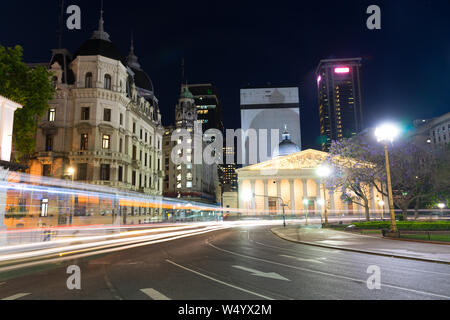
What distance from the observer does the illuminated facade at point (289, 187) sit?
315 ft

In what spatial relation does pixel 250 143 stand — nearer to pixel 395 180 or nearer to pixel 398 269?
pixel 395 180

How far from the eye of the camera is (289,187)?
98.8 metres

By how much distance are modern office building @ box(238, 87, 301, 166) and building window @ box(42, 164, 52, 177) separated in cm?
11521

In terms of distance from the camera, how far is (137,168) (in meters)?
55.4

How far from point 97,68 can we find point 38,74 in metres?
16.0

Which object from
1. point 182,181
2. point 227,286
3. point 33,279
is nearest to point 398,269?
point 227,286

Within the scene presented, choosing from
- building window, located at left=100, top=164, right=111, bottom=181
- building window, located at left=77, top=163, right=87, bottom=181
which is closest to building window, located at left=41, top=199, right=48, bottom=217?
building window, located at left=77, top=163, right=87, bottom=181

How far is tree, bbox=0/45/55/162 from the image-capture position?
30.4 meters

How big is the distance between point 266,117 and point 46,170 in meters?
131

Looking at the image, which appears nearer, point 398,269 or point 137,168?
point 398,269

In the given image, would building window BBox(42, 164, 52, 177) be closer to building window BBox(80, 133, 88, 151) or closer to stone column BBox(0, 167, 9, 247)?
building window BBox(80, 133, 88, 151)

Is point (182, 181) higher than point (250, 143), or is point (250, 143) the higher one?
point (250, 143)

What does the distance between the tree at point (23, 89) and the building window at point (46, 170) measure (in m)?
11.7
